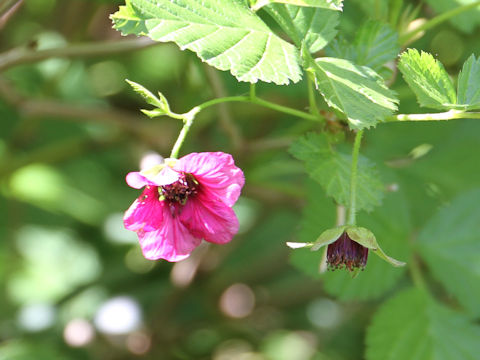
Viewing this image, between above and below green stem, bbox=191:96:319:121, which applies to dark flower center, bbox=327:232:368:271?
below

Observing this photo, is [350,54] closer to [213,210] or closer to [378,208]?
[213,210]

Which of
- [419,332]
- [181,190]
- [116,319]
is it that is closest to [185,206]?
Answer: [181,190]

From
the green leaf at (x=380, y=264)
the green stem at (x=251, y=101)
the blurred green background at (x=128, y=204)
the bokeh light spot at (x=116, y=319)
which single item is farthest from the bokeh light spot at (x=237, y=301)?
the green stem at (x=251, y=101)

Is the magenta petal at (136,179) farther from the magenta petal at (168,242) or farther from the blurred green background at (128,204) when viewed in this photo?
the blurred green background at (128,204)

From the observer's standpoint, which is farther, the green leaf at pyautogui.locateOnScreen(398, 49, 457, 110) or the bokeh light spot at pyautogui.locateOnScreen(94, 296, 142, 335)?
the bokeh light spot at pyautogui.locateOnScreen(94, 296, 142, 335)

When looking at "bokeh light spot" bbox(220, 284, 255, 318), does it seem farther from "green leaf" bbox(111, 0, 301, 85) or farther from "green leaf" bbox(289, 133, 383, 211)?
"green leaf" bbox(111, 0, 301, 85)

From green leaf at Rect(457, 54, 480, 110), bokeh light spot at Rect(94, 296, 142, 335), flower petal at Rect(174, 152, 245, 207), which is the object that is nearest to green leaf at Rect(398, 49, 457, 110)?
green leaf at Rect(457, 54, 480, 110)
